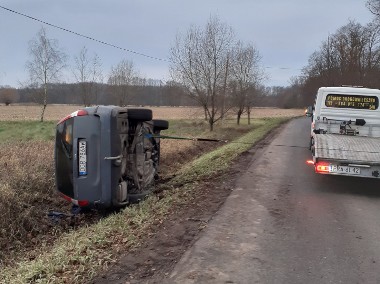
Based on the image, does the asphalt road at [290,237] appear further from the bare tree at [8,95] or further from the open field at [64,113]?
the bare tree at [8,95]

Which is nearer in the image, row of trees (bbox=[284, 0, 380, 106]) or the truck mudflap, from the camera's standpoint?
the truck mudflap

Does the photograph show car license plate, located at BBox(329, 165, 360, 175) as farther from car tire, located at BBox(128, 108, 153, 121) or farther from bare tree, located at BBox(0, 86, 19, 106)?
bare tree, located at BBox(0, 86, 19, 106)

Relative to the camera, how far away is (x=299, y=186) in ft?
29.3

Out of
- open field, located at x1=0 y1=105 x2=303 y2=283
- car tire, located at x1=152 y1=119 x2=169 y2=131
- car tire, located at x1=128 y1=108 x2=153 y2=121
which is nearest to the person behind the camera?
open field, located at x1=0 y1=105 x2=303 y2=283

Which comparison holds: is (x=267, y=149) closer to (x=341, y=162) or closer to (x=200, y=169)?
(x=200, y=169)

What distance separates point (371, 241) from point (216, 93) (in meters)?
23.4

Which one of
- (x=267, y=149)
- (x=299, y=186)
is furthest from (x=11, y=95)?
(x=299, y=186)

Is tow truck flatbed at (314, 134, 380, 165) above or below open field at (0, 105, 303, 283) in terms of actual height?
above

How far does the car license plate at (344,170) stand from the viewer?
8.09 metres

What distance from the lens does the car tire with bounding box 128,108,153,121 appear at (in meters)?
7.37

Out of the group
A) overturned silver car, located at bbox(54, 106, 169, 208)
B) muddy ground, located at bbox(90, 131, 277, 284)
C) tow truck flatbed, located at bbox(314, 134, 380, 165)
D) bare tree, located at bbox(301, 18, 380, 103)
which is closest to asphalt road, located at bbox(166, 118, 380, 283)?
muddy ground, located at bbox(90, 131, 277, 284)

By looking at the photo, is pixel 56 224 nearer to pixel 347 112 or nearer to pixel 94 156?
→ pixel 94 156

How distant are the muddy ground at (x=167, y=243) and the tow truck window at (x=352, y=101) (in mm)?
5261

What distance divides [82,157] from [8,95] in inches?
3345
